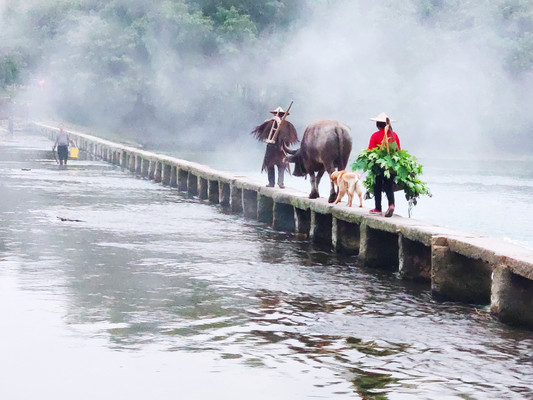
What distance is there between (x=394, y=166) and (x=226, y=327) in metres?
5.77

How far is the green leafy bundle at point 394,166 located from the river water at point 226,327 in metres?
1.45

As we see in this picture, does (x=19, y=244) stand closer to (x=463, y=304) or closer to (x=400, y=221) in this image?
(x=400, y=221)

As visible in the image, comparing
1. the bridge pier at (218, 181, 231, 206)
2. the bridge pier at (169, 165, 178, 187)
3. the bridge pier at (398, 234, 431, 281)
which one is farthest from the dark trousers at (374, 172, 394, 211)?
the bridge pier at (169, 165, 178, 187)

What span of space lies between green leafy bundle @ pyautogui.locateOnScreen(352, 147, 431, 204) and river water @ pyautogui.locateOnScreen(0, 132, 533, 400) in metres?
1.45

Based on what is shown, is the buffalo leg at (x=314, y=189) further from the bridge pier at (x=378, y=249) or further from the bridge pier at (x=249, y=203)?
the bridge pier at (x=249, y=203)

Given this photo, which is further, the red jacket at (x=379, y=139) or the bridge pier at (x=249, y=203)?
the bridge pier at (x=249, y=203)

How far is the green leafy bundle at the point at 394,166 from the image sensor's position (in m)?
16.1

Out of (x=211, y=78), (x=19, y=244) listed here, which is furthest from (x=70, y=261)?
(x=211, y=78)

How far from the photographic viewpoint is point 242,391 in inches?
338

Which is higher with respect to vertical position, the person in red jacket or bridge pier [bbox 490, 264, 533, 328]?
the person in red jacket

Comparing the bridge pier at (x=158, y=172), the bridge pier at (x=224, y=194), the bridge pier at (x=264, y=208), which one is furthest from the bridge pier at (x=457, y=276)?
the bridge pier at (x=158, y=172)

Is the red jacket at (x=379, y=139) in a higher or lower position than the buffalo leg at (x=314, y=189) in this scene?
higher

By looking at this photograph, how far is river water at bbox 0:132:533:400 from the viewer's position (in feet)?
28.9

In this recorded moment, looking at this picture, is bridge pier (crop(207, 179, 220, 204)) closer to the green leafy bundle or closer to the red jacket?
the red jacket
